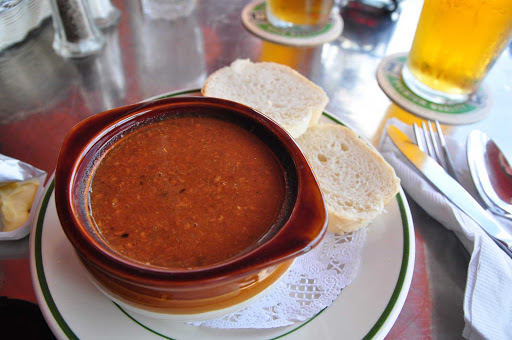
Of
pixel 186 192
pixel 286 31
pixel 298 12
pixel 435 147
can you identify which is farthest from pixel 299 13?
pixel 186 192

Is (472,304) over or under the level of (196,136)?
under

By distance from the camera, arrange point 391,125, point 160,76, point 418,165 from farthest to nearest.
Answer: point 160,76, point 391,125, point 418,165

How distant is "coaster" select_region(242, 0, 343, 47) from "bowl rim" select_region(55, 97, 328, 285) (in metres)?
1.32

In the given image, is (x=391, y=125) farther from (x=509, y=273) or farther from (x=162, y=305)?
(x=162, y=305)

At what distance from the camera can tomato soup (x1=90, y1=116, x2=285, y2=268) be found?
90 cm

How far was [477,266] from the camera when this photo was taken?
117 cm

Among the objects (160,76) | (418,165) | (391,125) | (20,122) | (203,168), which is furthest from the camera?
(160,76)

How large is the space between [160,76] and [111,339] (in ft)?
4.80

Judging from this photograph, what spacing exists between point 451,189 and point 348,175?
35cm

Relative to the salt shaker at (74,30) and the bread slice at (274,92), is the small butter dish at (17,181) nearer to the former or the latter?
the bread slice at (274,92)

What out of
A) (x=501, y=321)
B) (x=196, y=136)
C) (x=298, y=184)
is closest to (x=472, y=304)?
(x=501, y=321)

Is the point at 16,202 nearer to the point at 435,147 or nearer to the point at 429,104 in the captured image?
the point at 435,147

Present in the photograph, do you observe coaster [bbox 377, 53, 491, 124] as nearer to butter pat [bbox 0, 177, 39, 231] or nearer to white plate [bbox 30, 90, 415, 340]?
white plate [bbox 30, 90, 415, 340]

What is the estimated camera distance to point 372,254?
3.73 ft
